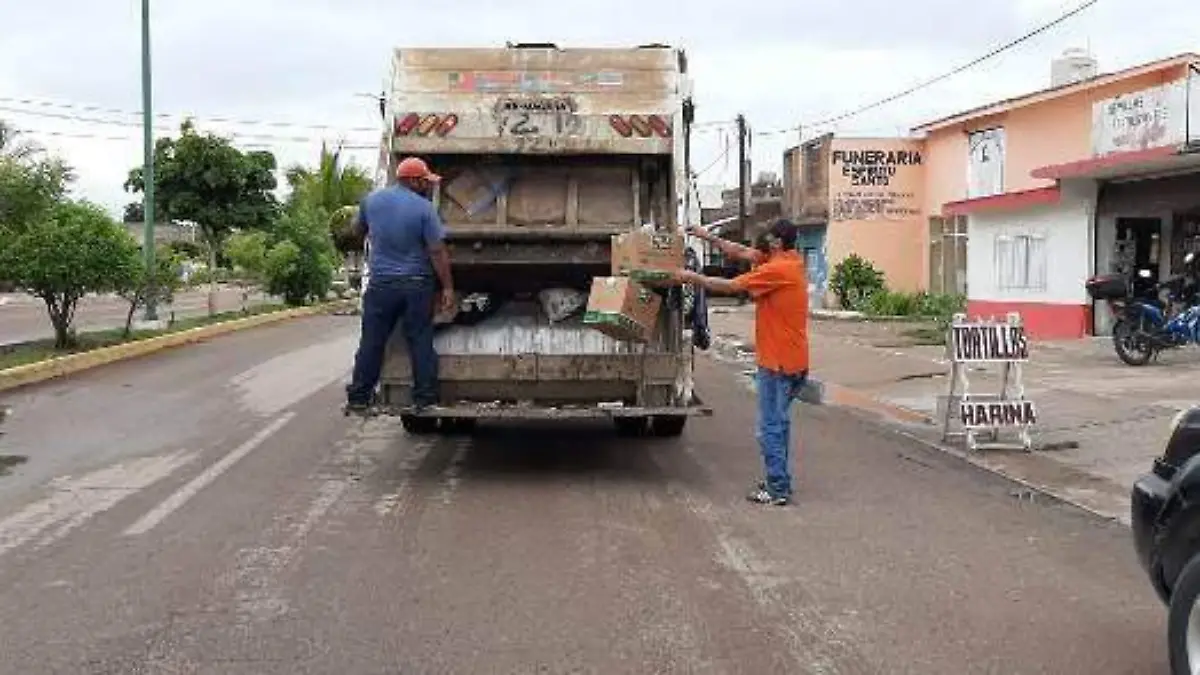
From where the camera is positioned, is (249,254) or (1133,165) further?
(249,254)

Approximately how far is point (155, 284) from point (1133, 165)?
16.8 meters

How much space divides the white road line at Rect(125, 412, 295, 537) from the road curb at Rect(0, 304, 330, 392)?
563cm

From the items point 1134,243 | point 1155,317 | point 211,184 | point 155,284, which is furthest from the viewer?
point 211,184

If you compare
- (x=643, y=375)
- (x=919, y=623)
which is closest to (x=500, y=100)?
(x=643, y=375)

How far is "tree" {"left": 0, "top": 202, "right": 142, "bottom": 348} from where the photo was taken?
19.2 metres

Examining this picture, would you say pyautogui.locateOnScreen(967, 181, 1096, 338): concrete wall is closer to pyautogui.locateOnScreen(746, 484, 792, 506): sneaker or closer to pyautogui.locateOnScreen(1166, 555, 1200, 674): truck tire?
pyautogui.locateOnScreen(746, 484, 792, 506): sneaker

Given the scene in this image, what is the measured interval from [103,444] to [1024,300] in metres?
17.9

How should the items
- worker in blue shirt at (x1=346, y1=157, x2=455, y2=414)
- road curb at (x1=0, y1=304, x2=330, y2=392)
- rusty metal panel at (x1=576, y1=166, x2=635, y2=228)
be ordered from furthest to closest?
road curb at (x1=0, y1=304, x2=330, y2=392) < rusty metal panel at (x1=576, y1=166, x2=635, y2=228) < worker in blue shirt at (x1=346, y1=157, x2=455, y2=414)

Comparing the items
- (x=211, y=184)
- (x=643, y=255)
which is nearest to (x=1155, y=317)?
(x=643, y=255)

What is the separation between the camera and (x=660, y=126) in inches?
396

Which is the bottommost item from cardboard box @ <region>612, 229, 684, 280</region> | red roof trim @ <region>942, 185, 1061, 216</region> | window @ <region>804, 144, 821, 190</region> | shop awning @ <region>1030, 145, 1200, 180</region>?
cardboard box @ <region>612, 229, 684, 280</region>

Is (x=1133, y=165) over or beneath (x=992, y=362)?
over

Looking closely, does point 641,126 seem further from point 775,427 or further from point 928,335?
point 928,335

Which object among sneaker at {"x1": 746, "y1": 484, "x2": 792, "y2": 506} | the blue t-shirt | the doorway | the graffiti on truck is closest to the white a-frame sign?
sneaker at {"x1": 746, "y1": 484, "x2": 792, "y2": 506}
